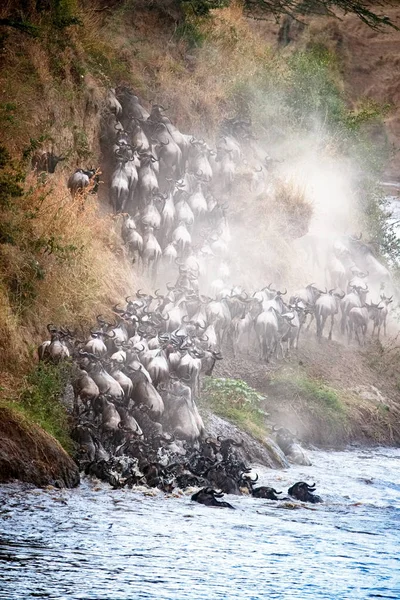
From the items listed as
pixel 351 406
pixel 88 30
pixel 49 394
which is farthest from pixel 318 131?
pixel 49 394

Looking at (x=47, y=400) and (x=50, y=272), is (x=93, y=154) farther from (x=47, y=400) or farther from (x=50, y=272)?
(x=47, y=400)

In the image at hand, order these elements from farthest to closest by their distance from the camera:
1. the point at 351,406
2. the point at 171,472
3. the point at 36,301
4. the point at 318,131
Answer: the point at 318,131, the point at 351,406, the point at 36,301, the point at 171,472

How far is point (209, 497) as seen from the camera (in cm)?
1020

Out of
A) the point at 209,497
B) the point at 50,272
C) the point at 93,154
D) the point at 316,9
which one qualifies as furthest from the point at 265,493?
the point at 316,9

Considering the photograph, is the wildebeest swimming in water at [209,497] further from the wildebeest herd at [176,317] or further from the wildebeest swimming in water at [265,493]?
the wildebeest swimming in water at [265,493]

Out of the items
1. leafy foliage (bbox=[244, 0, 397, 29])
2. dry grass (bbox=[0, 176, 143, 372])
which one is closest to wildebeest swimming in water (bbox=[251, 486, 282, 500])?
dry grass (bbox=[0, 176, 143, 372])

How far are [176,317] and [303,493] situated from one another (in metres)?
5.09

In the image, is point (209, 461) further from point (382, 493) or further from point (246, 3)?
point (246, 3)

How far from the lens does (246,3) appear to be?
90.0 feet

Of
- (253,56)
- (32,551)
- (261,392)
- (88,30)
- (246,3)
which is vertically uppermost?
(246,3)

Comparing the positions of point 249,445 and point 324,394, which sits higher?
point 324,394

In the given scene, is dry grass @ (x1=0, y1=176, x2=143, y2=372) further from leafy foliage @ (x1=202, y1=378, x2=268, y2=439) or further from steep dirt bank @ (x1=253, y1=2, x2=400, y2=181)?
steep dirt bank @ (x1=253, y1=2, x2=400, y2=181)

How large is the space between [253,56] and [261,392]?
1150cm

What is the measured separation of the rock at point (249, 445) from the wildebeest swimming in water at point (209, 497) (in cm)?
311
